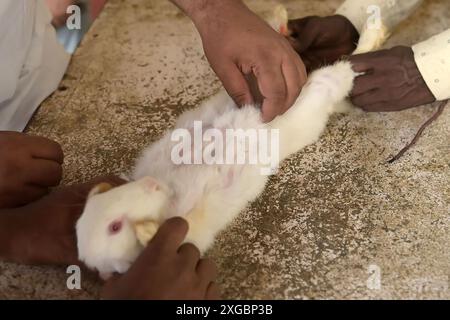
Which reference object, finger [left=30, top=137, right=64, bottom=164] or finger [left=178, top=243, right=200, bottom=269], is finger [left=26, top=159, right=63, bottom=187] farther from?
finger [left=178, top=243, right=200, bottom=269]

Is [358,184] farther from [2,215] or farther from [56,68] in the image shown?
[56,68]

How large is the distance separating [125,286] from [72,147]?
59 centimetres

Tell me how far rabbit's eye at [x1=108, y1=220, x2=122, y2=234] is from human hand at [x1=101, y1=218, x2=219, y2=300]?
2.7 inches

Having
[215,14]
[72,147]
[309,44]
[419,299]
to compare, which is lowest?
[419,299]

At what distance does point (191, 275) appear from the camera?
96cm

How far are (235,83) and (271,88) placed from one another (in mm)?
86

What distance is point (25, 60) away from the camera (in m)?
1.45

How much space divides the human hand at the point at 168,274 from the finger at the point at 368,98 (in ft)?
2.10

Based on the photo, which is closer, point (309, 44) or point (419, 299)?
point (419, 299)

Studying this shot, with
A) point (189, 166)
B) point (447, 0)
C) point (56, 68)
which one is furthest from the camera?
point (447, 0)

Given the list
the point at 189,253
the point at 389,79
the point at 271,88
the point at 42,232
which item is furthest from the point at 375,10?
the point at 42,232

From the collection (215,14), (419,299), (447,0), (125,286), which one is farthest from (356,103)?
(125,286)

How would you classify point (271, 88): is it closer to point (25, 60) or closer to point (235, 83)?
point (235, 83)
